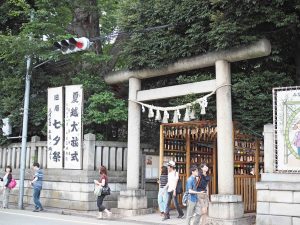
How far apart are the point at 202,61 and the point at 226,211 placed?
4.59 m

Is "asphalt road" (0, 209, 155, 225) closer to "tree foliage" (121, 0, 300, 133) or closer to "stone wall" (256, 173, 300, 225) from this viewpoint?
"stone wall" (256, 173, 300, 225)

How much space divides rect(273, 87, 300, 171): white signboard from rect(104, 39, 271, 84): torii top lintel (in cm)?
135

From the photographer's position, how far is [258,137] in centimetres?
1341

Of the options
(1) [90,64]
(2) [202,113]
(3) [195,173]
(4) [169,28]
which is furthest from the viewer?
(1) [90,64]

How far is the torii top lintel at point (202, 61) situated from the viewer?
1229cm

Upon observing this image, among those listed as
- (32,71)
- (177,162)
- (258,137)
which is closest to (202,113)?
(258,137)

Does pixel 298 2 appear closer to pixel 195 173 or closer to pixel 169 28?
pixel 169 28

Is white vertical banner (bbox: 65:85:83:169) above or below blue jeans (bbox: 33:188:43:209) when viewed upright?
above

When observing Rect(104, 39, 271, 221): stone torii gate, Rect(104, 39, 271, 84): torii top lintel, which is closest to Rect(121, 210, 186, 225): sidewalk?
Rect(104, 39, 271, 221): stone torii gate

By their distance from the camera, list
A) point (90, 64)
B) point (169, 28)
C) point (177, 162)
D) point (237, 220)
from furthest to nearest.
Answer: point (90, 64)
point (177, 162)
point (169, 28)
point (237, 220)

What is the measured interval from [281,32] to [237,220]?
18.3ft

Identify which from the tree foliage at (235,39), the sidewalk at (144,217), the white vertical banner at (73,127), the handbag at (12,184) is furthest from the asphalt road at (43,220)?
the tree foliage at (235,39)

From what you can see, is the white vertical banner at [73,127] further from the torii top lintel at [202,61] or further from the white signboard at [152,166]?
the white signboard at [152,166]

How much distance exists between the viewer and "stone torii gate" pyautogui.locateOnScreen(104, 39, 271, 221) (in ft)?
40.5
